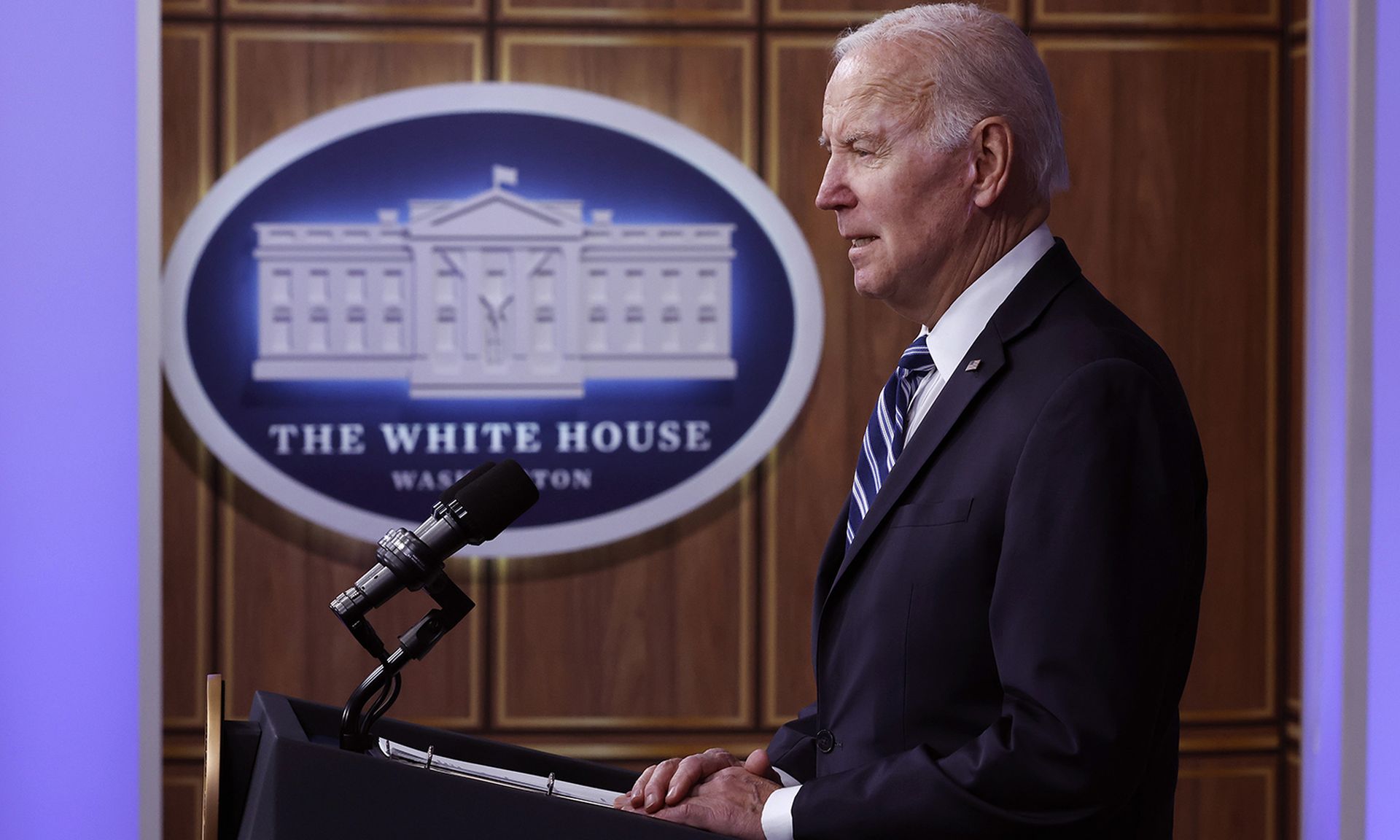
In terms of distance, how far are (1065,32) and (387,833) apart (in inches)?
120

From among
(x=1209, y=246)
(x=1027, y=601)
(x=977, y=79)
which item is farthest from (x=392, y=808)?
(x=1209, y=246)

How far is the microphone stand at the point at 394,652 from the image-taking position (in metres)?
1.14

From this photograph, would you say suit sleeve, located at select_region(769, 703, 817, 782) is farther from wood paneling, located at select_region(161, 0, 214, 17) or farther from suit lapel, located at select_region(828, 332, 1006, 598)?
wood paneling, located at select_region(161, 0, 214, 17)

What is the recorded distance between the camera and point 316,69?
3.27 m

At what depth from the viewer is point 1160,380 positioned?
115 centimetres

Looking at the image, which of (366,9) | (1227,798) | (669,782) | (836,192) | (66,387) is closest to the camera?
(669,782)

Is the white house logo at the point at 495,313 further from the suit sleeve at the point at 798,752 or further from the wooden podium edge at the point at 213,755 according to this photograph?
the wooden podium edge at the point at 213,755

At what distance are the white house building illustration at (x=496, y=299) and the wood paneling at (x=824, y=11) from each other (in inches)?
23.6

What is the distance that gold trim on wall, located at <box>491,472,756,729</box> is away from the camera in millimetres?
3314

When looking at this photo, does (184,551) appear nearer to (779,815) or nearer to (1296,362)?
(779,815)

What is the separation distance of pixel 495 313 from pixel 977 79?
7.14 ft

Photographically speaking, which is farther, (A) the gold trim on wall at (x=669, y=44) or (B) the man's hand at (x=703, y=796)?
(A) the gold trim on wall at (x=669, y=44)

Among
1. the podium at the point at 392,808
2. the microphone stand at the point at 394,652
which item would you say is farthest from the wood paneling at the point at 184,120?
the podium at the point at 392,808

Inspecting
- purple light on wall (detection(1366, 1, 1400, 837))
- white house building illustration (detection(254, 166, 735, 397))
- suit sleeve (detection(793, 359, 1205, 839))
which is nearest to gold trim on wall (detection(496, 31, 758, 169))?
white house building illustration (detection(254, 166, 735, 397))
